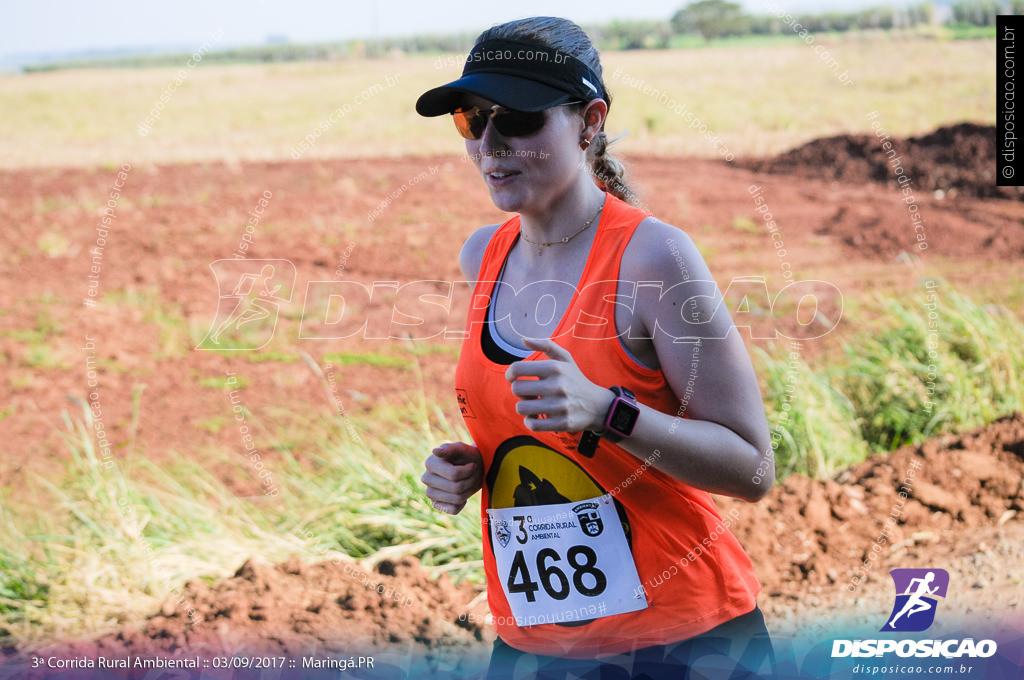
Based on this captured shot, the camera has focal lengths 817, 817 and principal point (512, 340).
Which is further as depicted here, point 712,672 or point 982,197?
point 982,197

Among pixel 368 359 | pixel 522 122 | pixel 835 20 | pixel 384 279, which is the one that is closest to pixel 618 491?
pixel 522 122

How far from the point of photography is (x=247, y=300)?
870cm

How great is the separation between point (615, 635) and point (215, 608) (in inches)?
76.5

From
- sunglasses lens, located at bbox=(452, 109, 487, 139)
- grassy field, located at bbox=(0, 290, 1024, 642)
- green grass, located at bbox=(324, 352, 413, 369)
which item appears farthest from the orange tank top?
green grass, located at bbox=(324, 352, 413, 369)

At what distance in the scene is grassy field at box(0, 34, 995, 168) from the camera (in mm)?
17203

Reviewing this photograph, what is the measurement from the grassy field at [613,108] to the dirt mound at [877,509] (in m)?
11.6

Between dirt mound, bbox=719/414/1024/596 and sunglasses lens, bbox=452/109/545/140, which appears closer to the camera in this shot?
sunglasses lens, bbox=452/109/545/140

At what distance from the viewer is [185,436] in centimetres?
607

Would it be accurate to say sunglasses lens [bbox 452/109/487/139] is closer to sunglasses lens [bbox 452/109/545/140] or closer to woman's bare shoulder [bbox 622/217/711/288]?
sunglasses lens [bbox 452/109/545/140]

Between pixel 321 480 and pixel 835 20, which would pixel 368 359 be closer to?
pixel 321 480

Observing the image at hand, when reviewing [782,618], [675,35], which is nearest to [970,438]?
[782,618]

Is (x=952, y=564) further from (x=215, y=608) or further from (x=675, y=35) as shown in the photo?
(x=675, y=35)

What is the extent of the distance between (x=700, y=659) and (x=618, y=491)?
0.37 m

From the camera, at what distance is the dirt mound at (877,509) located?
12.2ft
